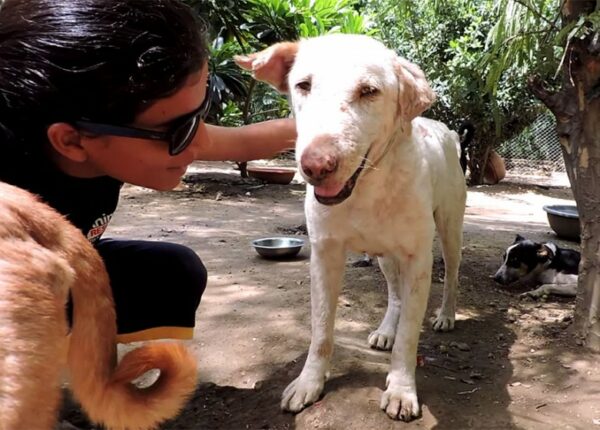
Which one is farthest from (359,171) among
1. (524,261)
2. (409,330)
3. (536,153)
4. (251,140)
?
(536,153)

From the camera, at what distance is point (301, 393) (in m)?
2.33

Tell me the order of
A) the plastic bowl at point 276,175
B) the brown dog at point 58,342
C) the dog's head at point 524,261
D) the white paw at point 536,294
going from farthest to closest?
the plastic bowl at point 276,175 → the dog's head at point 524,261 → the white paw at point 536,294 → the brown dog at point 58,342

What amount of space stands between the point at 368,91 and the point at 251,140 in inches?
24.3

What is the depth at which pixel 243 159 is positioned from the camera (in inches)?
101

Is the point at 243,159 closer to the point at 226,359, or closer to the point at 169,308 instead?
the point at 169,308

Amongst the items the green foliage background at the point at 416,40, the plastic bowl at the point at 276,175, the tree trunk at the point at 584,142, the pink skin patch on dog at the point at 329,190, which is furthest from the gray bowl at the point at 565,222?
the pink skin patch on dog at the point at 329,190

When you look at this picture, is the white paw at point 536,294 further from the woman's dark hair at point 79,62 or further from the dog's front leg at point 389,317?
the woman's dark hair at point 79,62

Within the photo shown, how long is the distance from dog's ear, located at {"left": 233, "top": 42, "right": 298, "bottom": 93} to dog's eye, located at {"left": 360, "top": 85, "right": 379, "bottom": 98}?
0.40 m

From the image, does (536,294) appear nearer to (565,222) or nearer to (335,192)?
(335,192)

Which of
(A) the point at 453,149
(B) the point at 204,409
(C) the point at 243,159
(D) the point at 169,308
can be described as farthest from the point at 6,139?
(A) the point at 453,149

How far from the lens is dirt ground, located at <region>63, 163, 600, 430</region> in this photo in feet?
7.48

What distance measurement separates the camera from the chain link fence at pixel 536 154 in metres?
12.9

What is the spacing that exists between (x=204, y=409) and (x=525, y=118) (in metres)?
8.95

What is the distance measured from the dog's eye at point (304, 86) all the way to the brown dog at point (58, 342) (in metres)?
1.07
